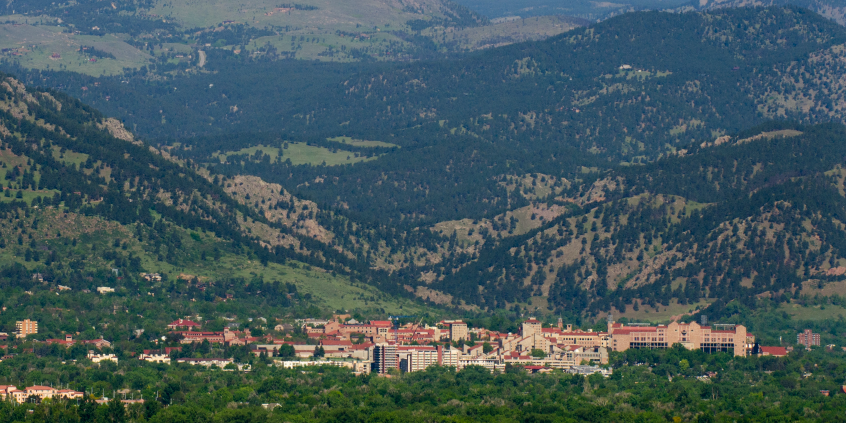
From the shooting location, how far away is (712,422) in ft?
637

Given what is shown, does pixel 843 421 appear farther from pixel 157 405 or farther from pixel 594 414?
pixel 157 405

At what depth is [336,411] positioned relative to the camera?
641 feet

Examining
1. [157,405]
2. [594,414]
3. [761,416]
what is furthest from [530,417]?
[157,405]

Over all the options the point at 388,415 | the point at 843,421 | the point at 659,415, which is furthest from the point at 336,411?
the point at 843,421

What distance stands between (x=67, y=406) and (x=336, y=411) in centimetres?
2385

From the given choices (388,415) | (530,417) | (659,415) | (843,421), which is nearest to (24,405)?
(388,415)

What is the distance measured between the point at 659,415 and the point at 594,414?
6094 mm

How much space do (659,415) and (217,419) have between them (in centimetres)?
4043

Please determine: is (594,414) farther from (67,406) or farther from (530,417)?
(67,406)

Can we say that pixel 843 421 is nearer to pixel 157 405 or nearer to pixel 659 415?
pixel 659 415

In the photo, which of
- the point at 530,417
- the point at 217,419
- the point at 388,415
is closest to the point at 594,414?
the point at 530,417

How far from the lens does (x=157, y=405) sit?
645ft

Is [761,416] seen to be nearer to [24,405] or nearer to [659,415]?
[659,415]

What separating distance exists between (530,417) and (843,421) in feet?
91.1
